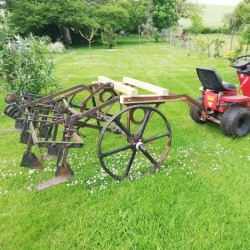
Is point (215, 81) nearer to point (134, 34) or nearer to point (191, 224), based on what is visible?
point (191, 224)

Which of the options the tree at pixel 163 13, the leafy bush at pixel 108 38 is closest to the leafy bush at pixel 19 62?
the leafy bush at pixel 108 38

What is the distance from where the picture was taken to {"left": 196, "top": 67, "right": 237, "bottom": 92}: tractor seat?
15.8ft

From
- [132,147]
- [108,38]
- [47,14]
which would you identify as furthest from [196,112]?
[47,14]

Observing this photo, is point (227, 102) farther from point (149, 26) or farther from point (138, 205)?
point (149, 26)

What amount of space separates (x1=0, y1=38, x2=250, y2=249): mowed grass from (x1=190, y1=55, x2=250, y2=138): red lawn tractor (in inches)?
13.1

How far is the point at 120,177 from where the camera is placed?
3.78m

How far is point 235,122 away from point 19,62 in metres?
4.91

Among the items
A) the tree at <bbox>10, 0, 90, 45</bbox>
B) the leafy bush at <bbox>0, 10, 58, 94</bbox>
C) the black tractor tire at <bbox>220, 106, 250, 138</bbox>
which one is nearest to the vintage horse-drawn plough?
the black tractor tire at <bbox>220, 106, 250, 138</bbox>

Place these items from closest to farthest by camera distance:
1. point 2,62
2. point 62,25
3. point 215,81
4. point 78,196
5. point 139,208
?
point 139,208 < point 78,196 < point 215,81 < point 2,62 < point 62,25

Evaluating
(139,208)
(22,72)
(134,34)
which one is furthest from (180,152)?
(134,34)

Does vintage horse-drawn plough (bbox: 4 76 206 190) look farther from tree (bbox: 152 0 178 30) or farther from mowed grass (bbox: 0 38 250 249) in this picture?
tree (bbox: 152 0 178 30)

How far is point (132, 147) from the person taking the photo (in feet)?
12.2

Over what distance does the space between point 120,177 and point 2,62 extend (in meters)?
4.57

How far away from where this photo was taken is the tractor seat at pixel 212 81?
15.8 ft
